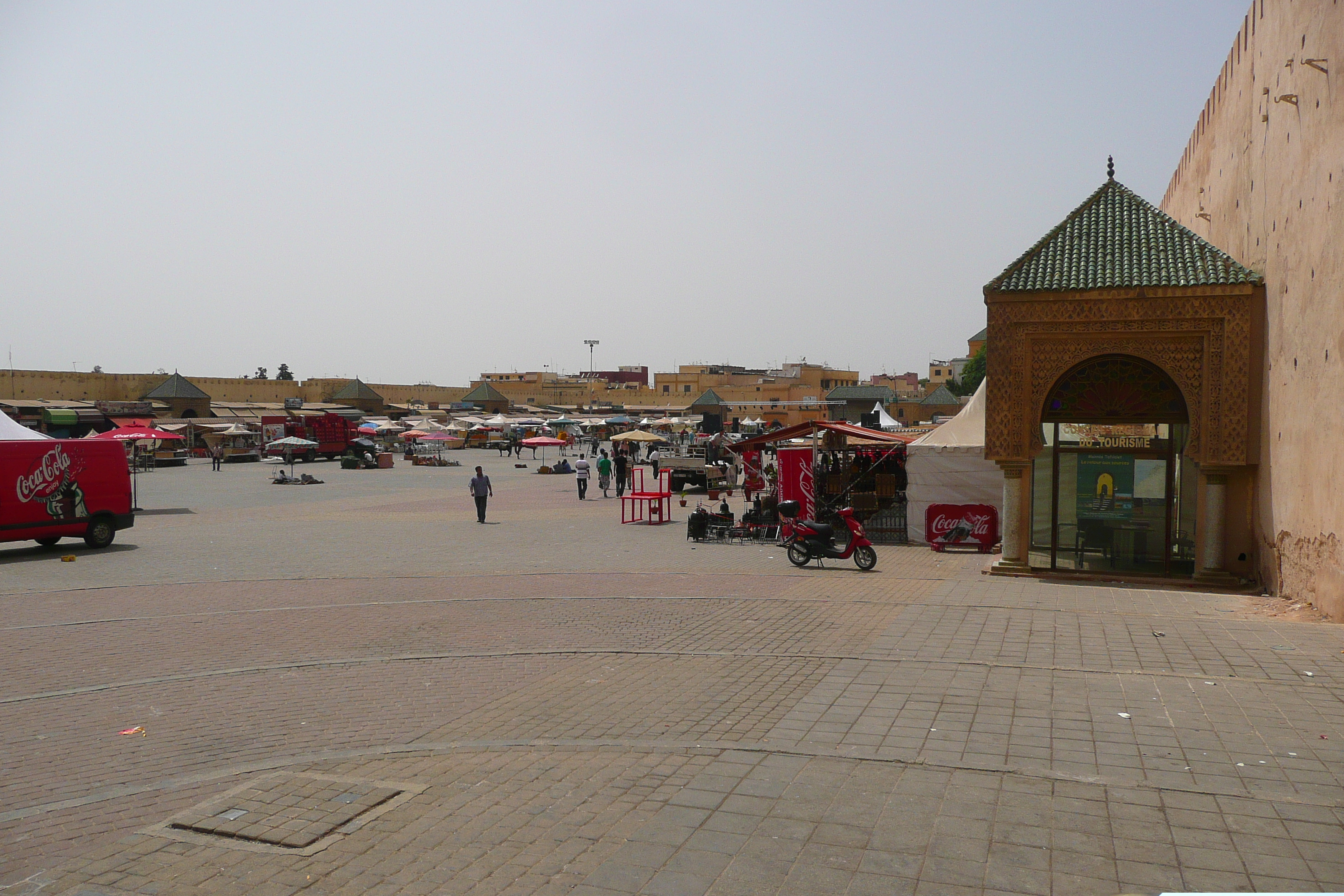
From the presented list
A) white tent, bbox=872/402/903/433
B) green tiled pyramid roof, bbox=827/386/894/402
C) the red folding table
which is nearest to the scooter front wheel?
the red folding table

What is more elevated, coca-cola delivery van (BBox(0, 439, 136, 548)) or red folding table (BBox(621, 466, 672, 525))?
coca-cola delivery van (BBox(0, 439, 136, 548))

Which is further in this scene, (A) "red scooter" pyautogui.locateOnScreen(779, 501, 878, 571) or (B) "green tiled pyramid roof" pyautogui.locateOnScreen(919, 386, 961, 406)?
(B) "green tiled pyramid roof" pyautogui.locateOnScreen(919, 386, 961, 406)

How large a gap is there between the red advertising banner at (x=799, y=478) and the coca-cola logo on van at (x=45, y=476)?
1348cm

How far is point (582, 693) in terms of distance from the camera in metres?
7.80

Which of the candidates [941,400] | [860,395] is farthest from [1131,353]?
[860,395]

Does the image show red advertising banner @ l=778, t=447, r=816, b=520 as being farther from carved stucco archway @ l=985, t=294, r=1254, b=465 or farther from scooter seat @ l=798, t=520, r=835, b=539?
carved stucco archway @ l=985, t=294, r=1254, b=465

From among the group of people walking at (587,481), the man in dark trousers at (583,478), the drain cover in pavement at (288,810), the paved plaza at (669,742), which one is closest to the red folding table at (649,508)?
the group of people walking at (587,481)

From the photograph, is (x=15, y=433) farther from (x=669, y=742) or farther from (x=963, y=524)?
(x=963, y=524)

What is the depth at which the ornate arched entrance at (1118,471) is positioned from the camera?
14547 mm

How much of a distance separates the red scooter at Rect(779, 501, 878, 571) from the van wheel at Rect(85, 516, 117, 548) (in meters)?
13.1

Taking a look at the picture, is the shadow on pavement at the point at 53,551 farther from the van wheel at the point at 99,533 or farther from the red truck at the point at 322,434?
the red truck at the point at 322,434

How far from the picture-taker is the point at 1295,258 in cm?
1179

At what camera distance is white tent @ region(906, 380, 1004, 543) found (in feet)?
58.5

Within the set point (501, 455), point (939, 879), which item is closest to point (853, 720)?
point (939, 879)
